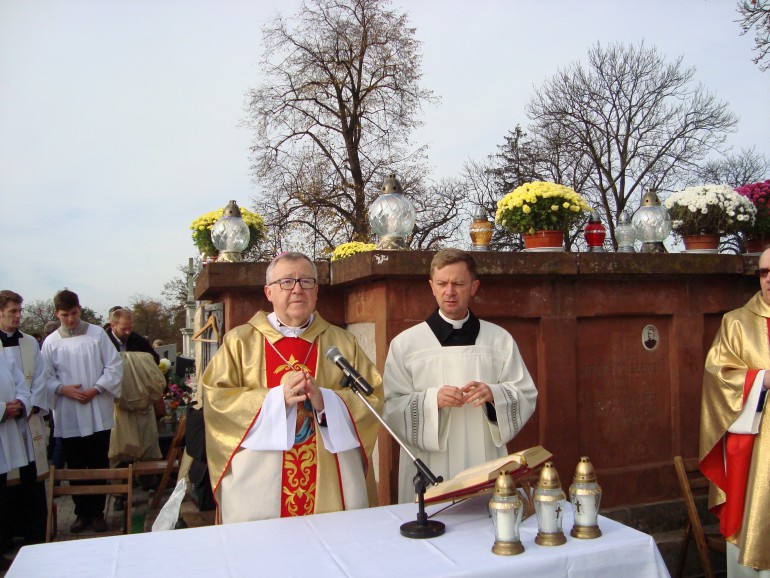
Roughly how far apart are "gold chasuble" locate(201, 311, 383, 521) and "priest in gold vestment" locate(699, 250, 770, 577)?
1971 millimetres

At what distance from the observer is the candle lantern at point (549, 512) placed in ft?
8.47

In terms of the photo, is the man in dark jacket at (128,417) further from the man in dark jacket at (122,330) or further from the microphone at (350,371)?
the microphone at (350,371)

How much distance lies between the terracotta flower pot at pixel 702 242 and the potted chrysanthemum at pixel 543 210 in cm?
113

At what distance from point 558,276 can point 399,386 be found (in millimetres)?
1802

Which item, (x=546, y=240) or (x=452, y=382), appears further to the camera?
(x=546, y=240)

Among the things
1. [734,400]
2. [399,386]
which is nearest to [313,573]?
[399,386]

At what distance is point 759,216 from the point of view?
591cm

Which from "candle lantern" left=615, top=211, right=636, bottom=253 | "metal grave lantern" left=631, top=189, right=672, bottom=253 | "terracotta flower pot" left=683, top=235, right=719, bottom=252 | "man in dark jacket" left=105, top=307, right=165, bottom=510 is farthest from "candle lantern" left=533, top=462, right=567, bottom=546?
"man in dark jacket" left=105, top=307, right=165, bottom=510

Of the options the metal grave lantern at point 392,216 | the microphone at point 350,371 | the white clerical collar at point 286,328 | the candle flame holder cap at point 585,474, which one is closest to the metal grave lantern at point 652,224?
the metal grave lantern at point 392,216

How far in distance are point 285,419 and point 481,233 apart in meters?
2.49

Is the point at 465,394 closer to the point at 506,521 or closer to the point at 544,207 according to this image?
the point at 506,521

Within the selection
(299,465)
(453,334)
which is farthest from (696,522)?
(299,465)

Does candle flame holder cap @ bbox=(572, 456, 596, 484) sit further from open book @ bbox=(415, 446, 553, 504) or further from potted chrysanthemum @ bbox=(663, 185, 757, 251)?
potted chrysanthemum @ bbox=(663, 185, 757, 251)

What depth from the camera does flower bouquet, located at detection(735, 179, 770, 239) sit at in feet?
19.3
